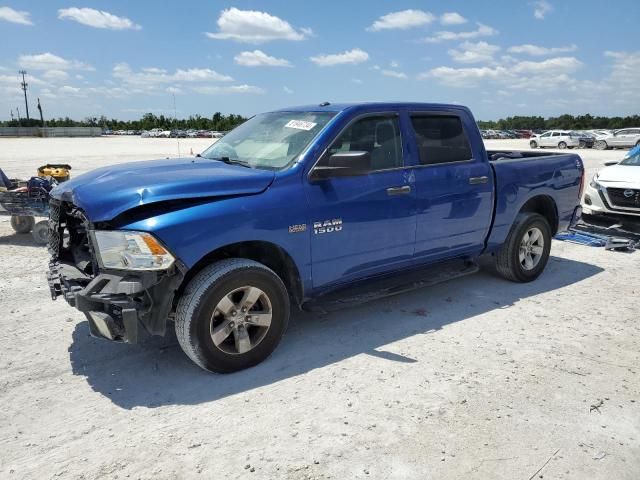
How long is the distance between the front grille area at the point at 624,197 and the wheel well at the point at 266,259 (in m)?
6.49

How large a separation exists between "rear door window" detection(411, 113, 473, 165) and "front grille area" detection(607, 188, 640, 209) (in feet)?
14.6

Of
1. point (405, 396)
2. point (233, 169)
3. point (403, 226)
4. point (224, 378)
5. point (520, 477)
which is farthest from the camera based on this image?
point (403, 226)

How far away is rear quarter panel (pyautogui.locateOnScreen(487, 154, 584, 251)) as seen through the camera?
17.8 feet

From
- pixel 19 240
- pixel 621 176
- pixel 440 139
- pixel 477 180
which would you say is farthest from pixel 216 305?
pixel 621 176

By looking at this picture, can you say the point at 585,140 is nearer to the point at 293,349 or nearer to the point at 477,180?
the point at 477,180

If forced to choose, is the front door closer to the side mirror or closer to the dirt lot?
the side mirror

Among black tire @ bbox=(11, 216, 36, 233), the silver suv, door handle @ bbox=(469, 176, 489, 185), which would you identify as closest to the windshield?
door handle @ bbox=(469, 176, 489, 185)

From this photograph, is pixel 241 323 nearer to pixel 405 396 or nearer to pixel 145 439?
pixel 145 439

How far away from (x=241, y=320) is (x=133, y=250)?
0.91 m

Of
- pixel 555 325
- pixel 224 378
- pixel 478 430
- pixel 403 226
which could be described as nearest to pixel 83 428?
pixel 224 378

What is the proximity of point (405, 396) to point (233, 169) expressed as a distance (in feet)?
6.97

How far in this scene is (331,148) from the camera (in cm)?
412

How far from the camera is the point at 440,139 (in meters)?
4.93

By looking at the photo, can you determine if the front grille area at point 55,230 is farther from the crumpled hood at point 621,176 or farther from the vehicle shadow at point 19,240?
the crumpled hood at point 621,176
